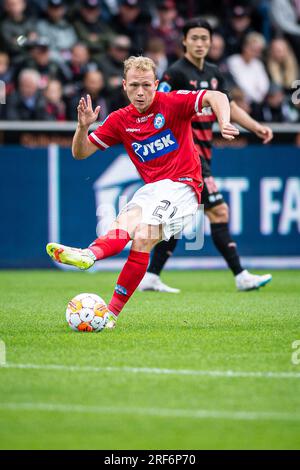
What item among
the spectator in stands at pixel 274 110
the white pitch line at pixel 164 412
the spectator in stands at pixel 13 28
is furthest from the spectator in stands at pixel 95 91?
the white pitch line at pixel 164 412

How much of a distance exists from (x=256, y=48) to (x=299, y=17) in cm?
166

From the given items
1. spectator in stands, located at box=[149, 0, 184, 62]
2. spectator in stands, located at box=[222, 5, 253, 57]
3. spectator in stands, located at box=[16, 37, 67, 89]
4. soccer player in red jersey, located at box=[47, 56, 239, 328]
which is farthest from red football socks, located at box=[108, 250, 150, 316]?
spectator in stands, located at box=[222, 5, 253, 57]

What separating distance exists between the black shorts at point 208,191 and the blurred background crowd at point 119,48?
162 inches

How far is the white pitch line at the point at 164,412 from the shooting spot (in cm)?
446

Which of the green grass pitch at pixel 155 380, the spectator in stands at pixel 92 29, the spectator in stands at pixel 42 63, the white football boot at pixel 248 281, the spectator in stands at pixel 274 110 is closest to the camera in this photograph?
the green grass pitch at pixel 155 380

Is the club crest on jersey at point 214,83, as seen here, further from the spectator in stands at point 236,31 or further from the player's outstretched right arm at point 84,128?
the spectator in stands at point 236,31

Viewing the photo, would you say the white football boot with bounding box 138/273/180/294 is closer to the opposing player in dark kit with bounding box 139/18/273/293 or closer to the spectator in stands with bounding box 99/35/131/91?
the opposing player in dark kit with bounding box 139/18/273/293

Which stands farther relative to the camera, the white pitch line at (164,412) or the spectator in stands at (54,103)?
the spectator in stands at (54,103)

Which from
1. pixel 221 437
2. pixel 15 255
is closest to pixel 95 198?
pixel 15 255

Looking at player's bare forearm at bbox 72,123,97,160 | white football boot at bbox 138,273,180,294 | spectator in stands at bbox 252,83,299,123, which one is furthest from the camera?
spectator in stands at bbox 252,83,299,123

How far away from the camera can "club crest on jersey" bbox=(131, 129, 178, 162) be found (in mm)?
7473

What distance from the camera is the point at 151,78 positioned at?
722 cm

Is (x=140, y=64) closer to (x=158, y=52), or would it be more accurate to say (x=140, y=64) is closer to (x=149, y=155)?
(x=149, y=155)

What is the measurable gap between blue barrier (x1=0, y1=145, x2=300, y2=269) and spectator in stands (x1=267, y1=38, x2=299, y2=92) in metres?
3.43
